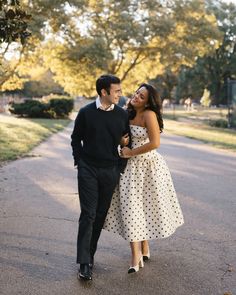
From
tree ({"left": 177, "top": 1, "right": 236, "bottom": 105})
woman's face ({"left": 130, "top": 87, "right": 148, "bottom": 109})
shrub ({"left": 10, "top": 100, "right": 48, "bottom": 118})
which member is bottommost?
shrub ({"left": 10, "top": 100, "right": 48, "bottom": 118})

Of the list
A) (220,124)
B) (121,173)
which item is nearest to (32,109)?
(220,124)

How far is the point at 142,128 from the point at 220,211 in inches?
116

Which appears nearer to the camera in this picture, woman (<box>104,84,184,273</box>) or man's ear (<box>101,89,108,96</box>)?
man's ear (<box>101,89,108,96</box>)

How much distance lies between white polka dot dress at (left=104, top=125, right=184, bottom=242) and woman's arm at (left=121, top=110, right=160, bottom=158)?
11 centimetres

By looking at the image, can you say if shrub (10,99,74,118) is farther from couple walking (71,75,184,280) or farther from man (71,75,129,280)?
man (71,75,129,280)

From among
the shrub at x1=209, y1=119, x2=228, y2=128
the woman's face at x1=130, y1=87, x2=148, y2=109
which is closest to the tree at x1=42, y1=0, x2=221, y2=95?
the shrub at x1=209, y1=119, x2=228, y2=128

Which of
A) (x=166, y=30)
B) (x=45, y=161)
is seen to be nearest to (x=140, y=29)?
(x=166, y=30)

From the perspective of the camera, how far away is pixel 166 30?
31438 millimetres

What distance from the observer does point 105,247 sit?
16.4 ft

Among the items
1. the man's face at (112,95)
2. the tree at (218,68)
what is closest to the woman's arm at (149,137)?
the man's face at (112,95)

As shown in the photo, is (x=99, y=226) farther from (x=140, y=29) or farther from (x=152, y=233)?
(x=140, y=29)

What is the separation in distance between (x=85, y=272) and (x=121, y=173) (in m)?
0.92

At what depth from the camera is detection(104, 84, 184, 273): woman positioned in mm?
4199

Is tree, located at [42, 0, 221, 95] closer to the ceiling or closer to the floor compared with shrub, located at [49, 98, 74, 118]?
closer to the ceiling
